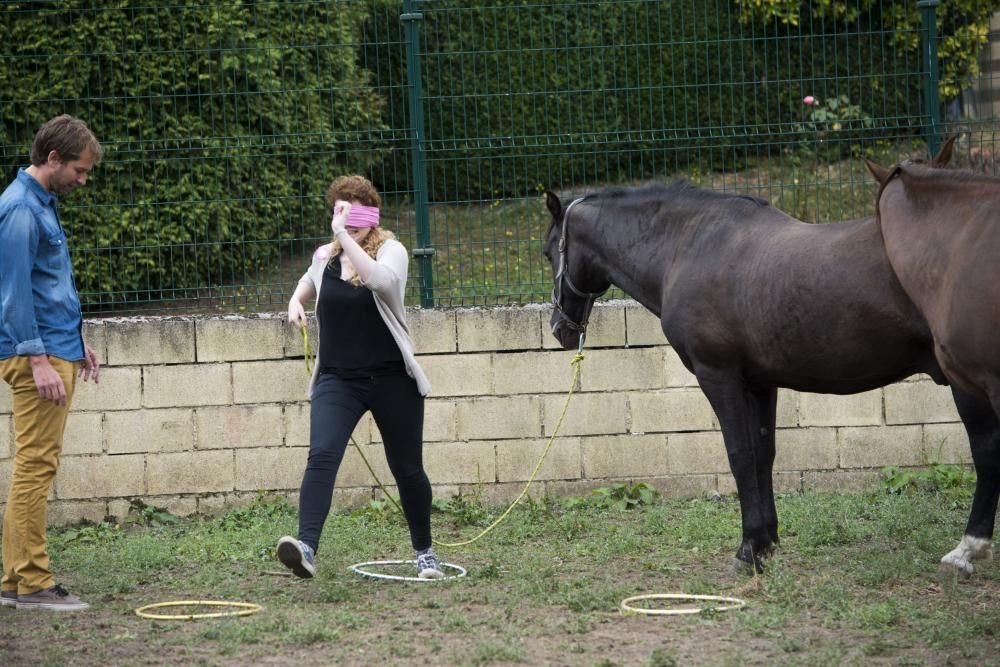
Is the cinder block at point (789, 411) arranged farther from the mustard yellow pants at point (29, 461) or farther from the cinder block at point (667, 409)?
the mustard yellow pants at point (29, 461)

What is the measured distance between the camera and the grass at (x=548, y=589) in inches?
178

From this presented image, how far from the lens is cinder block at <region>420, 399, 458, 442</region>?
24.6ft

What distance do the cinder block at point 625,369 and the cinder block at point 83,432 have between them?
3004 mm

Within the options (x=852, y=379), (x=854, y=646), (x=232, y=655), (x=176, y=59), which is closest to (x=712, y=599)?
(x=854, y=646)

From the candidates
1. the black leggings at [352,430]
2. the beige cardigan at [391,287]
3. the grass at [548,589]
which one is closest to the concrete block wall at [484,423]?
the grass at [548,589]

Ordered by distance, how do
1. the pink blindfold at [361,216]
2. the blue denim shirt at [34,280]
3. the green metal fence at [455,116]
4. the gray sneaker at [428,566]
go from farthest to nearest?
the green metal fence at [455,116] < the gray sneaker at [428,566] < the pink blindfold at [361,216] < the blue denim shirt at [34,280]

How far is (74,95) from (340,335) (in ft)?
10.8

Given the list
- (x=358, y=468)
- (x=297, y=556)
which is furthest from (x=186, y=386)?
(x=297, y=556)

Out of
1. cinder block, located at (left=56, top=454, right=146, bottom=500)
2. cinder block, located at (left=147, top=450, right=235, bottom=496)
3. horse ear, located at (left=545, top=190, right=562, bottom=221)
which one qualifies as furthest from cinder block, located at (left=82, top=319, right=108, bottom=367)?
horse ear, located at (left=545, top=190, right=562, bottom=221)

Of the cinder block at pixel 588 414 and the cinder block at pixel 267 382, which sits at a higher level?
the cinder block at pixel 267 382

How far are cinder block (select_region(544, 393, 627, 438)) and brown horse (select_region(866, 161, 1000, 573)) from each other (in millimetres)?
2862

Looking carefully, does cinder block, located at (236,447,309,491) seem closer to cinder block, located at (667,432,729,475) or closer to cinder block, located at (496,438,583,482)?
cinder block, located at (496,438,583,482)

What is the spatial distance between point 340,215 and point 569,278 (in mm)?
1487

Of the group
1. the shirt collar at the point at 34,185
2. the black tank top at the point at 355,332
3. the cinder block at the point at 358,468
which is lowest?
the cinder block at the point at 358,468
